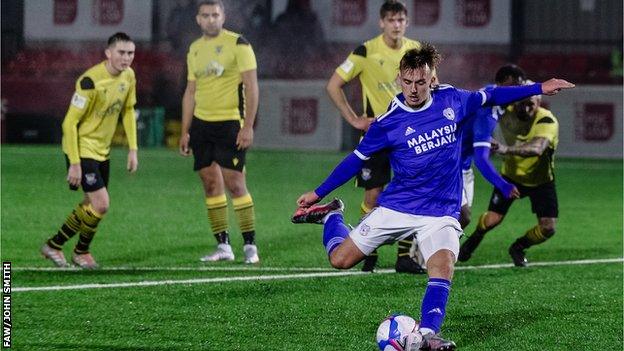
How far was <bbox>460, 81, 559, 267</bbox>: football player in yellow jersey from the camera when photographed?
1117 cm

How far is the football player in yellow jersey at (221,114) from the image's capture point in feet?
37.0

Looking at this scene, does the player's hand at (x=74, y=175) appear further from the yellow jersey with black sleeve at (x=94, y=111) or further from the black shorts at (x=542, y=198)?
the black shorts at (x=542, y=198)

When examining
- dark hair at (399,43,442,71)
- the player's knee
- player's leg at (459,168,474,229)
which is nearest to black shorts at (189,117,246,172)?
player's leg at (459,168,474,229)

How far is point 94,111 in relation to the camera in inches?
428

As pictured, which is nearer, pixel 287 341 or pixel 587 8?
pixel 287 341

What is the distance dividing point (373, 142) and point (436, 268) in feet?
2.74

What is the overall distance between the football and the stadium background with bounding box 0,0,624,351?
360mm

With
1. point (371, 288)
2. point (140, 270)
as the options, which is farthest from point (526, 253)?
point (140, 270)

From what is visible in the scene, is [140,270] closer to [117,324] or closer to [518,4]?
[117,324]

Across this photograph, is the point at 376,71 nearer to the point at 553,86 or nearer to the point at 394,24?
the point at 394,24

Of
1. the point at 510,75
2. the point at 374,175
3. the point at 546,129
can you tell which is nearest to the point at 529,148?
the point at 546,129

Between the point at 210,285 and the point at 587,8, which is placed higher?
the point at 587,8

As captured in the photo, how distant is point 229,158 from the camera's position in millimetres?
11281

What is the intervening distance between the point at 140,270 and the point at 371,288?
2025 millimetres
